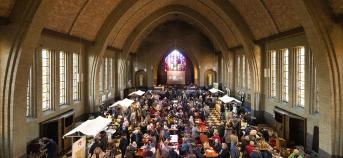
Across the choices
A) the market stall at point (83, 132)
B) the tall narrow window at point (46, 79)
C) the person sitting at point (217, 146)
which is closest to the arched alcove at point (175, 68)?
the tall narrow window at point (46, 79)

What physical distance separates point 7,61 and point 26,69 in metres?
0.79

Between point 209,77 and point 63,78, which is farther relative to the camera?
point 209,77

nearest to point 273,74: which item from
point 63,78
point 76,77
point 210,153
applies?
point 210,153

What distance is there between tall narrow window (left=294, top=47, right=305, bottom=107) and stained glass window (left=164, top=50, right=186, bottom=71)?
90.7 ft

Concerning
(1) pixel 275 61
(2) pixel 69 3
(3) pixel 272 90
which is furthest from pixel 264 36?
(2) pixel 69 3

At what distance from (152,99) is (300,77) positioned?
43.2 feet

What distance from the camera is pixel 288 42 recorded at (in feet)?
53.4

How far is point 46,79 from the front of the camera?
1536cm

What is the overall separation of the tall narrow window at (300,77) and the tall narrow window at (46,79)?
1174 centimetres

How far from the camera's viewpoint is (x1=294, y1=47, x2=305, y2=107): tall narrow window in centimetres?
1529

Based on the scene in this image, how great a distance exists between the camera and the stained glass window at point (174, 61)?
43.1m

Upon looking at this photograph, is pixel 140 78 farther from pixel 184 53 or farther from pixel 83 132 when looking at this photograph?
pixel 83 132

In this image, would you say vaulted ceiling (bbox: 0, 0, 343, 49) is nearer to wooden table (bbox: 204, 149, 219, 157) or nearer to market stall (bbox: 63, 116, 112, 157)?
market stall (bbox: 63, 116, 112, 157)

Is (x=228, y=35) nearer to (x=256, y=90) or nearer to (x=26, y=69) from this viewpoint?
(x=256, y=90)
